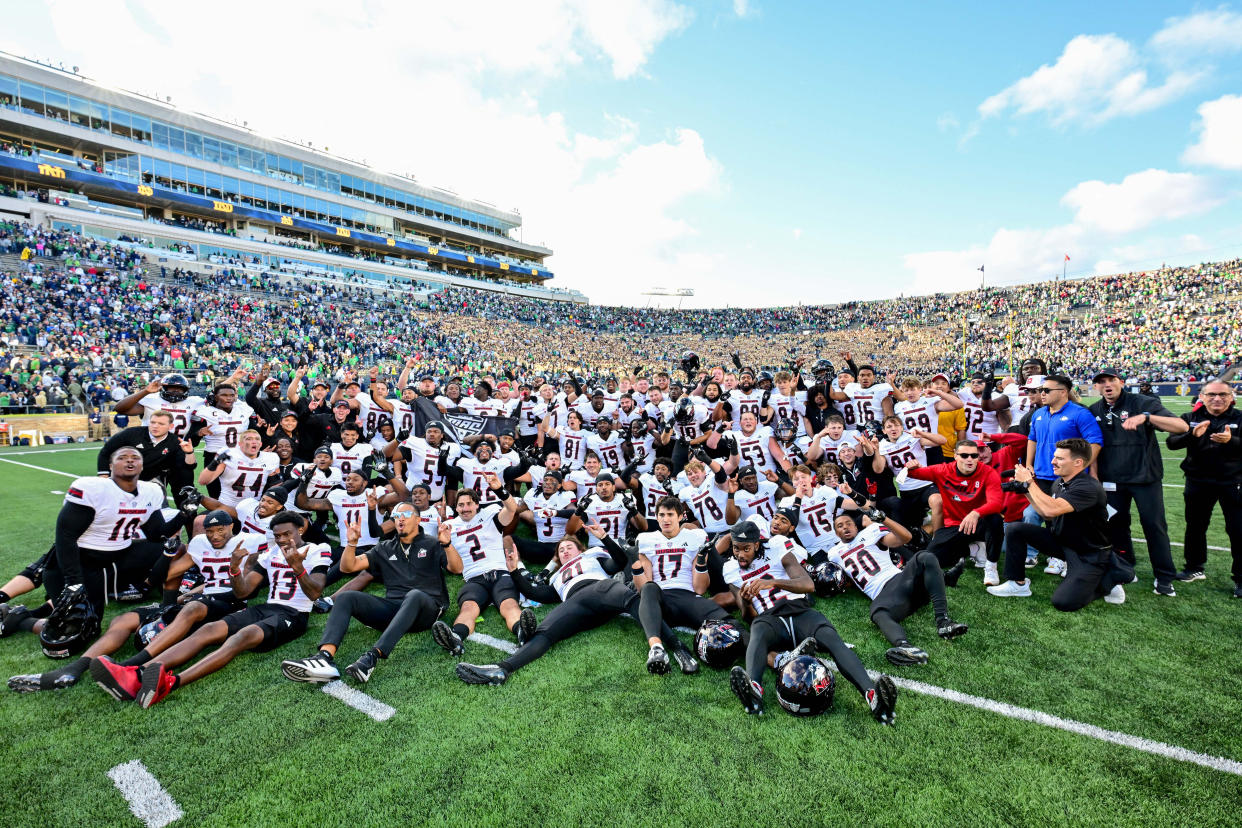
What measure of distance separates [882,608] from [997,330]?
49.9 m

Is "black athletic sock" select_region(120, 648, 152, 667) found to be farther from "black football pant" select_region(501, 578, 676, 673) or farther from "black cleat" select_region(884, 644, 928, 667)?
"black cleat" select_region(884, 644, 928, 667)

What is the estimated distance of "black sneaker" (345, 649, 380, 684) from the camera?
163 inches

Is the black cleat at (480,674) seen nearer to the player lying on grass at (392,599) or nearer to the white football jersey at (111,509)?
the player lying on grass at (392,599)

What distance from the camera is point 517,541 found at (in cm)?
730

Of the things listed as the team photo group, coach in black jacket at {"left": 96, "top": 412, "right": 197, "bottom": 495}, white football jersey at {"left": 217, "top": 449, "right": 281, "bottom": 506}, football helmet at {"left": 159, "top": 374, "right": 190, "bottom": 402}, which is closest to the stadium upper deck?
football helmet at {"left": 159, "top": 374, "right": 190, "bottom": 402}

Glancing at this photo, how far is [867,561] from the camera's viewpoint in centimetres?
528

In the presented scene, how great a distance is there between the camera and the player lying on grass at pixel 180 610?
411 cm

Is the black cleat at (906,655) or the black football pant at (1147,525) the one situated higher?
the black football pant at (1147,525)

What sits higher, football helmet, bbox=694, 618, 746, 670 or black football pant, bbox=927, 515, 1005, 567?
black football pant, bbox=927, 515, 1005, 567

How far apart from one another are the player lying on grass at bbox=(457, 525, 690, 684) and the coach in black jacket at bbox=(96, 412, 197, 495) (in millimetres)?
4481

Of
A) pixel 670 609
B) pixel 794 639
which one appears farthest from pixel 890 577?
pixel 670 609

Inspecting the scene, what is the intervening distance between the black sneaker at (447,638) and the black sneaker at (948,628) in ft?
12.7

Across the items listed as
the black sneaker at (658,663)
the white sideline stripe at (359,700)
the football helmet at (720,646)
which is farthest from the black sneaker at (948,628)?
the white sideline stripe at (359,700)

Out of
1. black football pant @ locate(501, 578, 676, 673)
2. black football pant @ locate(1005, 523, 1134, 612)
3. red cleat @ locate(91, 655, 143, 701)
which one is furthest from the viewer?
black football pant @ locate(1005, 523, 1134, 612)
